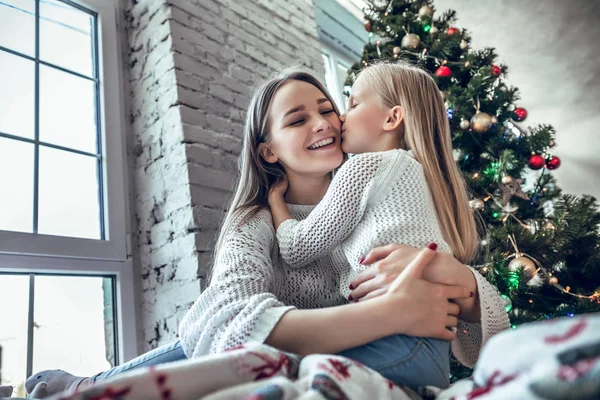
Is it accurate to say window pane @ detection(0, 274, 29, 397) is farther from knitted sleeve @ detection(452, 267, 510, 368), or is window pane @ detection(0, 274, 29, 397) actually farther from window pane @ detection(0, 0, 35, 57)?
knitted sleeve @ detection(452, 267, 510, 368)

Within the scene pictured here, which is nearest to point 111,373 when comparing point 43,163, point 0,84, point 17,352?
point 17,352

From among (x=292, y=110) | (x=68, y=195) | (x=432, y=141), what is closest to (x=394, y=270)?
(x=432, y=141)

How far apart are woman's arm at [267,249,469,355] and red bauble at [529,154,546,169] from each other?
1136mm

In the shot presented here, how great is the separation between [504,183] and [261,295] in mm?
1172

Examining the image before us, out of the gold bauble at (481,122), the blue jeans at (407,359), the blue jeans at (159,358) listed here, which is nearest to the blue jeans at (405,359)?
the blue jeans at (407,359)

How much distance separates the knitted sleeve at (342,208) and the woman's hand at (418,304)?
17 cm

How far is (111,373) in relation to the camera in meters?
1.12

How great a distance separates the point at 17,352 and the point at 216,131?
107 centimetres

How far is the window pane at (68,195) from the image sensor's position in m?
1.61

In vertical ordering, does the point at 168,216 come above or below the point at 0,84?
below

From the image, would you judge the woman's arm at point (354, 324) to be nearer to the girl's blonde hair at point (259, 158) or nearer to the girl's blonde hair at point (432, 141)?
the girl's blonde hair at point (432, 141)

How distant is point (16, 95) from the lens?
5.48 feet

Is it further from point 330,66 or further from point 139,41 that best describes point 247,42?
point 330,66

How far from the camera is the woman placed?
2.35 feet
